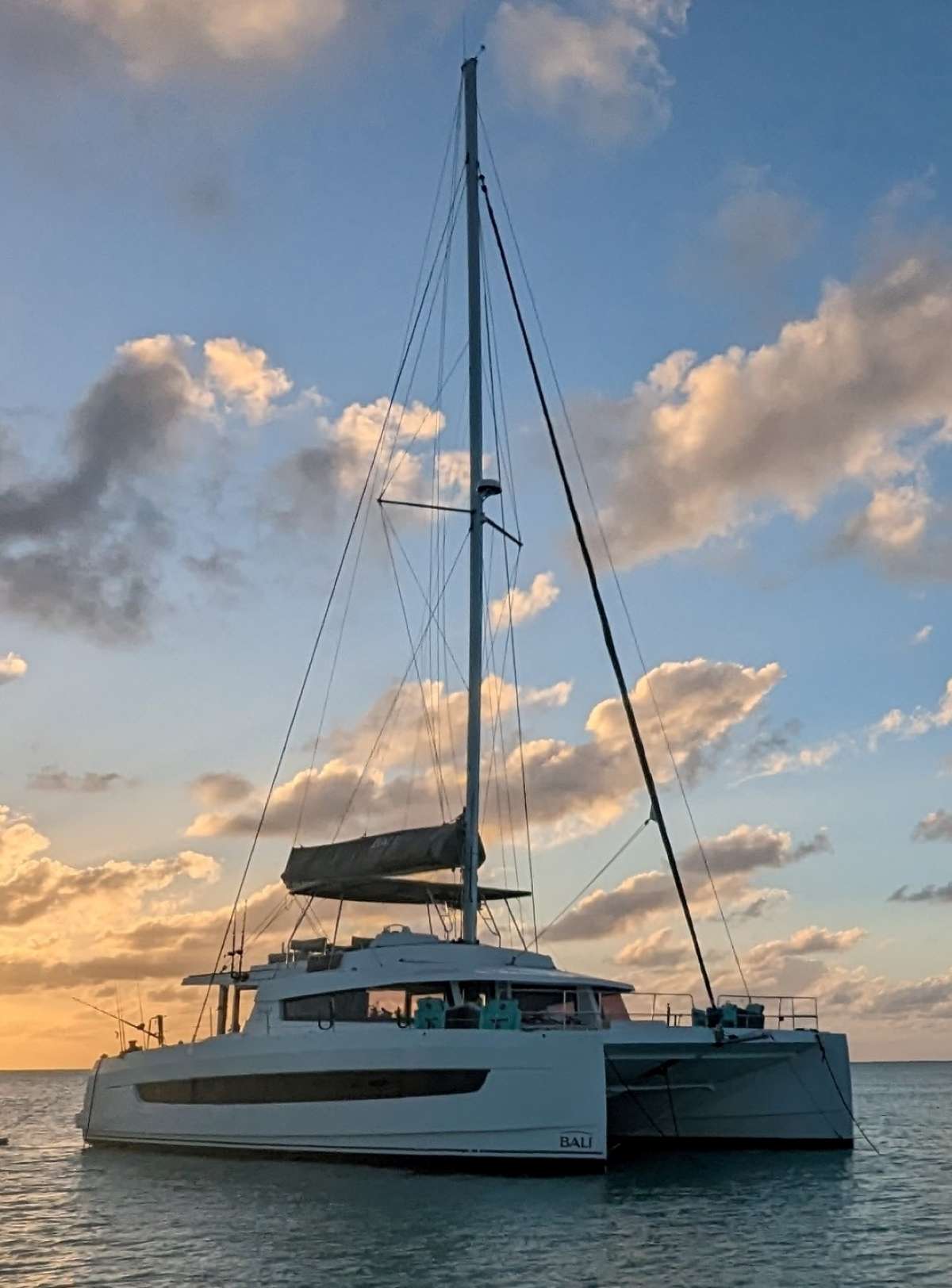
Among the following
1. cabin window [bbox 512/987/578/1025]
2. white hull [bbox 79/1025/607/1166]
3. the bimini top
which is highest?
the bimini top

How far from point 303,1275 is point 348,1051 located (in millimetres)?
6169

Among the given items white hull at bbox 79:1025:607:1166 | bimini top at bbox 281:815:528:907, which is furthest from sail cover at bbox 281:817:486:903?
white hull at bbox 79:1025:607:1166

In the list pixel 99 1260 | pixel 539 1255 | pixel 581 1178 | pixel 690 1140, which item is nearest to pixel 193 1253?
pixel 99 1260

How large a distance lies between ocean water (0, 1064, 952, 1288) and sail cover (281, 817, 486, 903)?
4.58m

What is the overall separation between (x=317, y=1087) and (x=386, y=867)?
3676 millimetres

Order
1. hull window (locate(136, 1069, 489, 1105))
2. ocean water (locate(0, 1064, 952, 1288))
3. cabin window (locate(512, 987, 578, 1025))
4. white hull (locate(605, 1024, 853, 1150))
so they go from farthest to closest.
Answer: white hull (locate(605, 1024, 853, 1150))
cabin window (locate(512, 987, 578, 1025))
hull window (locate(136, 1069, 489, 1105))
ocean water (locate(0, 1064, 952, 1288))

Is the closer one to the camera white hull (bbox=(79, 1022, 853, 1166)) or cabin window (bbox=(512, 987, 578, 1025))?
white hull (bbox=(79, 1022, 853, 1166))

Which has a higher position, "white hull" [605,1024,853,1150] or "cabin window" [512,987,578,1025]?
"cabin window" [512,987,578,1025]

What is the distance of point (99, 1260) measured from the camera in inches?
603

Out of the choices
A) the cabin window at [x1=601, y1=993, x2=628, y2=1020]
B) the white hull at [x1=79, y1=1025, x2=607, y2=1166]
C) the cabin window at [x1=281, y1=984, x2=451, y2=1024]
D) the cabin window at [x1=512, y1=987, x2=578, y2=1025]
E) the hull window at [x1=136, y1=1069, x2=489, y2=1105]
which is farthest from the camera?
the cabin window at [x1=601, y1=993, x2=628, y2=1020]

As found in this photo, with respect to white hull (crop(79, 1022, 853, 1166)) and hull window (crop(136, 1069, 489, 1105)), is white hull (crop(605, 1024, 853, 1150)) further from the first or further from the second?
hull window (crop(136, 1069, 489, 1105))

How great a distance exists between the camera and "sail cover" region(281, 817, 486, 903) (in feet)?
71.9

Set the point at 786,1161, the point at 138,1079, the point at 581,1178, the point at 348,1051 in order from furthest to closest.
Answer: the point at 138,1079, the point at 786,1161, the point at 348,1051, the point at 581,1178

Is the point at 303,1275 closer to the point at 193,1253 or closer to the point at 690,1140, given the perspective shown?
the point at 193,1253
